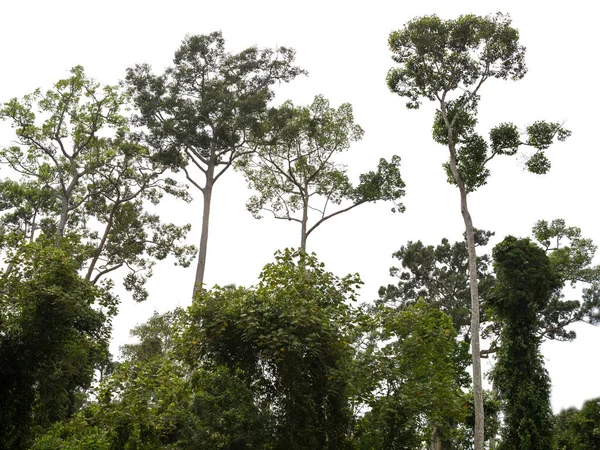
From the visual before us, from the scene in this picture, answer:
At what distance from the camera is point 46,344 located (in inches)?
497

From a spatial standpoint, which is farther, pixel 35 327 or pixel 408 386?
pixel 35 327

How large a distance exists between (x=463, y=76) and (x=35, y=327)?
1586cm

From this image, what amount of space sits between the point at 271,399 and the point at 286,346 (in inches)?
43.8

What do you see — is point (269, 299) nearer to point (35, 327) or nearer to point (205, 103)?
point (35, 327)

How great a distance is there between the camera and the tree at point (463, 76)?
1955cm

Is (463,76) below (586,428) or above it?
above

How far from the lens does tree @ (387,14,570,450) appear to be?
19.5m

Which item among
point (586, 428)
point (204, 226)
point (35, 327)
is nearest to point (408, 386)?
point (35, 327)

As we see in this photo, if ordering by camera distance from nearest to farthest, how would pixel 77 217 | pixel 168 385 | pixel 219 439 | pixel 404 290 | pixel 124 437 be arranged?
pixel 219 439
pixel 124 437
pixel 168 385
pixel 77 217
pixel 404 290

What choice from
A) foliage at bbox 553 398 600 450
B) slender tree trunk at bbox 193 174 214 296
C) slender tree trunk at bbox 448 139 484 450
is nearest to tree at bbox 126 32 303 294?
slender tree trunk at bbox 193 174 214 296

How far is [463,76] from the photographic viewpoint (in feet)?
67.0

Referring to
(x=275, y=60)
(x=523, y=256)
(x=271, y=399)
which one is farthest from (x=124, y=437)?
(x=275, y=60)

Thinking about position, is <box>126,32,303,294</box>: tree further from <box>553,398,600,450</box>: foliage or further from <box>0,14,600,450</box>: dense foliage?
<box>553,398,600,450</box>: foliage

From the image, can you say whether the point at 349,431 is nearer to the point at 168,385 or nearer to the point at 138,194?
the point at 168,385
